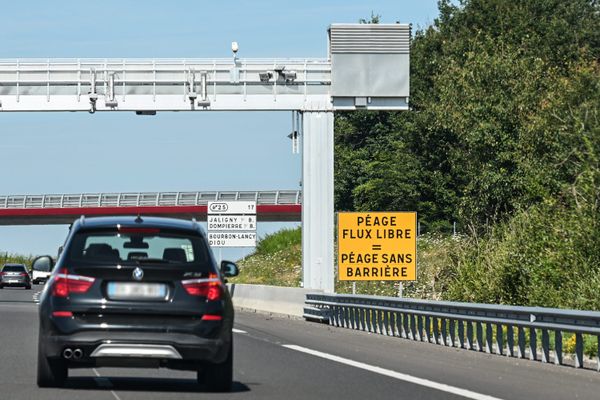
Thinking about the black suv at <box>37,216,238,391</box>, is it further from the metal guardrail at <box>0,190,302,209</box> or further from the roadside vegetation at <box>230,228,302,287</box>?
the metal guardrail at <box>0,190,302,209</box>

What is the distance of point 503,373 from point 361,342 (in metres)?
7.09

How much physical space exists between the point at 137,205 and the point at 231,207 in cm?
5381

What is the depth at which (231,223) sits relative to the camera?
168ft

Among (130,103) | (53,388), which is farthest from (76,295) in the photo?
(130,103)

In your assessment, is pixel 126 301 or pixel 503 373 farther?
pixel 503 373

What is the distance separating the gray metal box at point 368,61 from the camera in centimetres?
4803

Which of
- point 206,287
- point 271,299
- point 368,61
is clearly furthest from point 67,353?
point 368,61

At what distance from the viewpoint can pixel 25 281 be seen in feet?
254

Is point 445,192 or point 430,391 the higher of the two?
point 445,192

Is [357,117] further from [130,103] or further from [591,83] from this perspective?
[130,103]

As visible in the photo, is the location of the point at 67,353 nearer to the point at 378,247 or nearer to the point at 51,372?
the point at 51,372

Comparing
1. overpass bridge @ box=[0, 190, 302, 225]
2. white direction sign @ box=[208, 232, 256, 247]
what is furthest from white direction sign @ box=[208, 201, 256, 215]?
overpass bridge @ box=[0, 190, 302, 225]

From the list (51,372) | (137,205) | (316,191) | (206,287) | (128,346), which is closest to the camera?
(128,346)

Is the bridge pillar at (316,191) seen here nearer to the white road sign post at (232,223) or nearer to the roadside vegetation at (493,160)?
the roadside vegetation at (493,160)
